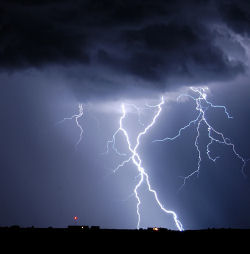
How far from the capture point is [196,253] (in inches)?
741

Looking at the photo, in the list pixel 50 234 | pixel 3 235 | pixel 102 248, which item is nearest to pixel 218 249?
pixel 102 248

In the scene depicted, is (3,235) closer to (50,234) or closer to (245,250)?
(50,234)

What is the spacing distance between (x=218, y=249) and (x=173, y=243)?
5.22 ft

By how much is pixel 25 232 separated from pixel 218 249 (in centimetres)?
695

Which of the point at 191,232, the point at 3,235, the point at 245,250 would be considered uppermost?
the point at 3,235

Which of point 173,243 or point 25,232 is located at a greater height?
point 25,232

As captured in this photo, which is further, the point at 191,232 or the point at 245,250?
the point at 191,232

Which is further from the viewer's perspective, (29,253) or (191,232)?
(191,232)

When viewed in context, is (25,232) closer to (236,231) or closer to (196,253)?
(196,253)

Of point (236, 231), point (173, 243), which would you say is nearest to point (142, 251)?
point (173, 243)

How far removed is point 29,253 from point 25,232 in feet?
5.52

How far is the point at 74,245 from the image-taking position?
1927 centimetres

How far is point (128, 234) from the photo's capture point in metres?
20.4

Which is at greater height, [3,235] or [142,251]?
[3,235]
